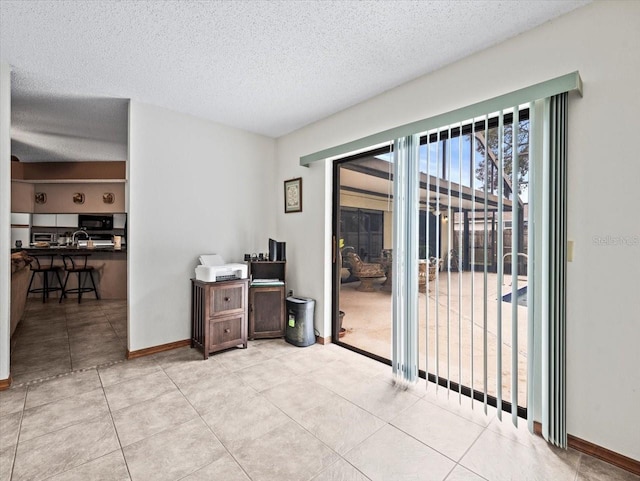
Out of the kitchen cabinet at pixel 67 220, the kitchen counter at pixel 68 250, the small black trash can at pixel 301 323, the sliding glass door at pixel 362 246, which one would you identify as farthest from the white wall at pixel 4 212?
the kitchen cabinet at pixel 67 220

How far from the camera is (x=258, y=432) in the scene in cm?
195

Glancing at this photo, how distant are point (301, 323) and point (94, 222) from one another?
20.3 ft

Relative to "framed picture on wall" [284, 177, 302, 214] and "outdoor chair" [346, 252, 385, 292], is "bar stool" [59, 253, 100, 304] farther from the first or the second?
"outdoor chair" [346, 252, 385, 292]

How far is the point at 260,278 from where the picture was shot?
12.6 ft

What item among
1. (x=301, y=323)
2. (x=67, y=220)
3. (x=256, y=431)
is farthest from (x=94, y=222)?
(x=256, y=431)

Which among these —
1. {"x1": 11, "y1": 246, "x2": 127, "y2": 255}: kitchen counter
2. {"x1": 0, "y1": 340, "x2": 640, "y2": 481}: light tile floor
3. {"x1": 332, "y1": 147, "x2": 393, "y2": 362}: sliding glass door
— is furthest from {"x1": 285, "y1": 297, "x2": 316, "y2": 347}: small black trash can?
{"x1": 11, "y1": 246, "x2": 127, "y2": 255}: kitchen counter

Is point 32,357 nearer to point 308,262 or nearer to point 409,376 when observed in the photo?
point 308,262

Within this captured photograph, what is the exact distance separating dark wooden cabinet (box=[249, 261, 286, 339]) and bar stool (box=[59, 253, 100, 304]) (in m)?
4.19

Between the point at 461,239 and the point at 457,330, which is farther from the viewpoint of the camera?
the point at 457,330

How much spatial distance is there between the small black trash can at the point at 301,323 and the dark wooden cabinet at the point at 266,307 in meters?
0.18

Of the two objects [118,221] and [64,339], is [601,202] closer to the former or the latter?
[64,339]

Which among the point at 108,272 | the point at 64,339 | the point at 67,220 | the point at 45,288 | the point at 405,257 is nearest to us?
the point at 405,257

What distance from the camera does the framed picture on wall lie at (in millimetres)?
3875

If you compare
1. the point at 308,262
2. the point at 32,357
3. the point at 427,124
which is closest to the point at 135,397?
the point at 32,357
